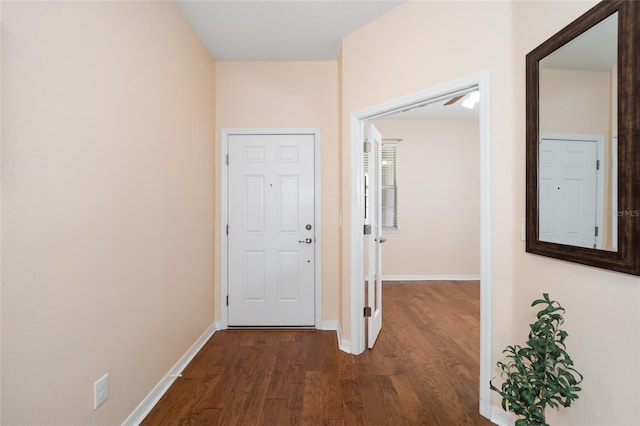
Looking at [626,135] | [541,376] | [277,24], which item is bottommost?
[541,376]

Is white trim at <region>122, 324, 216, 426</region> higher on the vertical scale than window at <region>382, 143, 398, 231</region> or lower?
lower

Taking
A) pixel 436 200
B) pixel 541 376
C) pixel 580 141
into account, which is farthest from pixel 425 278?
pixel 580 141

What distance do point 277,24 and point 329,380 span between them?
2.84m

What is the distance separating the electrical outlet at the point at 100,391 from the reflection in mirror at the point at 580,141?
7.61 feet

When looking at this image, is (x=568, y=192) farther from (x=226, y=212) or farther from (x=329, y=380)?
(x=226, y=212)

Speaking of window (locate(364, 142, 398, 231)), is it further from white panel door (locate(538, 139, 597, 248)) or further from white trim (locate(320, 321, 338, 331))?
white panel door (locate(538, 139, 597, 248))

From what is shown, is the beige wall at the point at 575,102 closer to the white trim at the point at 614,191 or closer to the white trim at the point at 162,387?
the white trim at the point at 614,191

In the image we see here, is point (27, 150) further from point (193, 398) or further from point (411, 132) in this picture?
point (411, 132)

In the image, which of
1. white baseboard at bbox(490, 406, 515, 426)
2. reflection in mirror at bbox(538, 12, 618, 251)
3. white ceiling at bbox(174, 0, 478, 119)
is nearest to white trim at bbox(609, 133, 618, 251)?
reflection in mirror at bbox(538, 12, 618, 251)

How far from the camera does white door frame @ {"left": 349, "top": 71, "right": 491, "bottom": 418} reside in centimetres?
174

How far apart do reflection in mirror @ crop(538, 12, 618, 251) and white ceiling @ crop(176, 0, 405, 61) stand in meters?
1.34

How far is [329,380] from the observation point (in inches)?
83.6

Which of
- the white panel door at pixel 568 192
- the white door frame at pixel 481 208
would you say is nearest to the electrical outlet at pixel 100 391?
the white door frame at pixel 481 208

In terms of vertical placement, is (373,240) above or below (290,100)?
below
